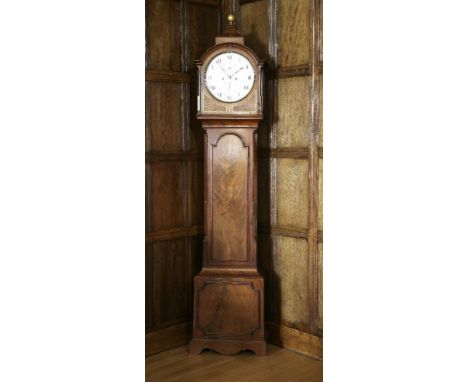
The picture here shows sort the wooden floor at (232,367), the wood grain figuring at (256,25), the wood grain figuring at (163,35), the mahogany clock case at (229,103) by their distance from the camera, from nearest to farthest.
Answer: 1. the wooden floor at (232,367)
2. the mahogany clock case at (229,103)
3. the wood grain figuring at (163,35)
4. the wood grain figuring at (256,25)

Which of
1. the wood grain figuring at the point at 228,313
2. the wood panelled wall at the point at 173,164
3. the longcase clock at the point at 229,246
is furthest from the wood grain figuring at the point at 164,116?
the wood grain figuring at the point at 228,313

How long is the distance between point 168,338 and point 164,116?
1342 millimetres

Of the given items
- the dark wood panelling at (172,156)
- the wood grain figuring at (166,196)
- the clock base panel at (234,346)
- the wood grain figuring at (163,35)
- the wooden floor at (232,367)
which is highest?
the wood grain figuring at (163,35)

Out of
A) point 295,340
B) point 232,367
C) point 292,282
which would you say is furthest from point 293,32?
point 232,367

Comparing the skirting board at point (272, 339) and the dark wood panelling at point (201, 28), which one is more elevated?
the dark wood panelling at point (201, 28)

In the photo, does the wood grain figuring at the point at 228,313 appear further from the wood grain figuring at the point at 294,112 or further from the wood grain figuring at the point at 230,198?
the wood grain figuring at the point at 294,112

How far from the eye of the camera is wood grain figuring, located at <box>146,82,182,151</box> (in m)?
3.71

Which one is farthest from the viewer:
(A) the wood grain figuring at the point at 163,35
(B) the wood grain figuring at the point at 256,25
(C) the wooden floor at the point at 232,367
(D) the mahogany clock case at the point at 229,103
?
(B) the wood grain figuring at the point at 256,25

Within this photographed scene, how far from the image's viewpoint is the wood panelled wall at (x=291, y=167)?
3654 mm

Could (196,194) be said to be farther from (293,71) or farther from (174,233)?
(293,71)

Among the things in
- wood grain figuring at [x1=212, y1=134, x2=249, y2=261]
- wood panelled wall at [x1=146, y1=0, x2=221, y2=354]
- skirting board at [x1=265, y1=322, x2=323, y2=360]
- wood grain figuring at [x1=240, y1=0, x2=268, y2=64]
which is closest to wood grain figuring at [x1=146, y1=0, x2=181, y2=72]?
wood panelled wall at [x1=146, y1=0, x2=221, y2=354]

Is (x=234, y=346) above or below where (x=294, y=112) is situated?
below

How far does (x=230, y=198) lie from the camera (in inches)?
146
